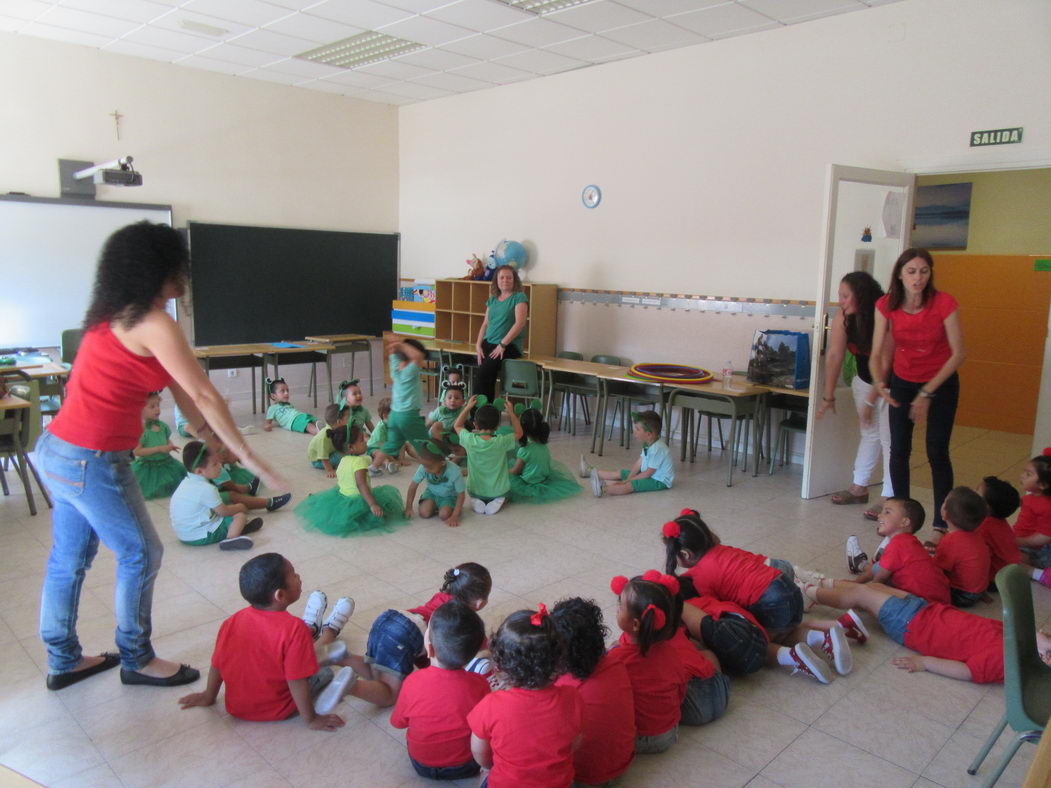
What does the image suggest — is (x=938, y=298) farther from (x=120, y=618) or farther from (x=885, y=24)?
(x=120, y=618)

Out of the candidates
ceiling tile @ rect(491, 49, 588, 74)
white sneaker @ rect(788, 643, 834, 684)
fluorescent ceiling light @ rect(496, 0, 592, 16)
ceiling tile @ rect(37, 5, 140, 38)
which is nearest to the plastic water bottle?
fluorescent ceiling light @ rect(496, 0, 592, 16)

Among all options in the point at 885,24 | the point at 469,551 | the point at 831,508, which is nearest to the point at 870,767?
the point at 469,551

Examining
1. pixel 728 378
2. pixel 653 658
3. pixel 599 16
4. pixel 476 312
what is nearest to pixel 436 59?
pixel 599 16

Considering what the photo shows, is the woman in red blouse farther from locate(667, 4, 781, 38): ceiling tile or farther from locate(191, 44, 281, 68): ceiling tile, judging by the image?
locate(191, 44, 281, 68): ceiling tile

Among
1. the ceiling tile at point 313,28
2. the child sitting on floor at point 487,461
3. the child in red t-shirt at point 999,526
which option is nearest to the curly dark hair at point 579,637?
the child in red t-shirt at point 999,526

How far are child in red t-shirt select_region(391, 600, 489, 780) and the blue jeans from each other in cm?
104

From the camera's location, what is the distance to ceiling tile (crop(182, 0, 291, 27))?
19.2 feet

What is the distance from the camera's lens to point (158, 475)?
4.92 meters

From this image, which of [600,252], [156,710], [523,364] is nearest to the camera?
[156,710]

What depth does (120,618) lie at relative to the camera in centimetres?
257

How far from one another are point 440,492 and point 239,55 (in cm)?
531

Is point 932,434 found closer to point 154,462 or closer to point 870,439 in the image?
point 870,439

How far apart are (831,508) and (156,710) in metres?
4.08

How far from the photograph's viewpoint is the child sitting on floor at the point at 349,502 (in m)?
4.28
